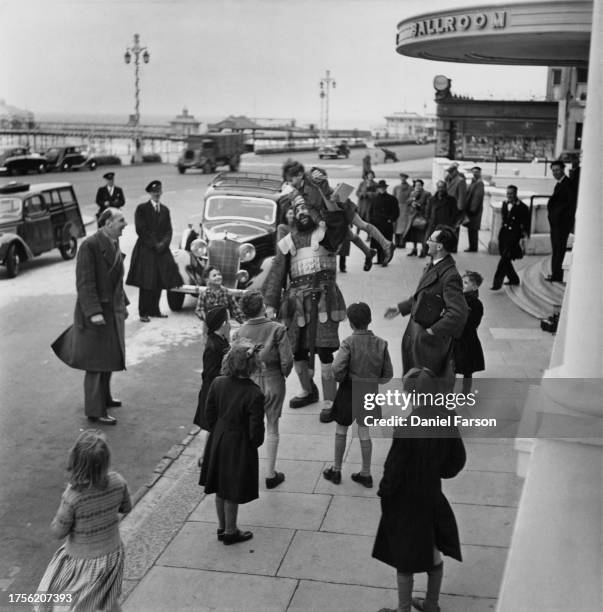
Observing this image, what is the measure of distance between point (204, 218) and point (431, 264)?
25.3ft

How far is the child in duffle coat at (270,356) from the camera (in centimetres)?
664

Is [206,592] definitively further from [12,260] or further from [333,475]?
[12,260]

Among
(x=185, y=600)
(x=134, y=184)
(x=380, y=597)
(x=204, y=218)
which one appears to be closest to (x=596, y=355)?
(x=380, y=597)

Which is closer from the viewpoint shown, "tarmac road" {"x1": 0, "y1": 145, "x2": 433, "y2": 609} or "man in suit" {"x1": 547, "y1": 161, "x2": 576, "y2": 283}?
"tarmac road" {"x1": 0, "y1": 145, "x2": 433, "y2": 609}

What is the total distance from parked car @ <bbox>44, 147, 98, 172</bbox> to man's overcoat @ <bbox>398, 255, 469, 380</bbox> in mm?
40493

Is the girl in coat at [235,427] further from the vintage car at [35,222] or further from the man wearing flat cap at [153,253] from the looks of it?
the vintage car at [35,222]

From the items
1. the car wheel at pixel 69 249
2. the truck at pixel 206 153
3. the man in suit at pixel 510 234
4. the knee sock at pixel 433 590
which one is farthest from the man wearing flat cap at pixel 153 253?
the truck at pixel 206 153

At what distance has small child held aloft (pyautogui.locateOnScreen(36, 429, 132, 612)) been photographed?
4332mm

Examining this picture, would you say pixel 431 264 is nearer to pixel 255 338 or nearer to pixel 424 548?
pixel 255 338

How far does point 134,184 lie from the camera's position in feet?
121

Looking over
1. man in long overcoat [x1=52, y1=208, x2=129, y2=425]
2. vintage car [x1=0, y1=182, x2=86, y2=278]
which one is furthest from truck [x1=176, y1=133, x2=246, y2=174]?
man in long overcoat [x1=52, y1=208, x2=129, y2=425]

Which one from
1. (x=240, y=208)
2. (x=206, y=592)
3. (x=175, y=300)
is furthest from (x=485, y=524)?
(x=240, y=208)

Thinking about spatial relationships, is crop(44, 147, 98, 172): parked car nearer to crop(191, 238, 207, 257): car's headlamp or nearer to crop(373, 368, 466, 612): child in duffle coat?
crop(191, 238, 207, 257): car's headlamp

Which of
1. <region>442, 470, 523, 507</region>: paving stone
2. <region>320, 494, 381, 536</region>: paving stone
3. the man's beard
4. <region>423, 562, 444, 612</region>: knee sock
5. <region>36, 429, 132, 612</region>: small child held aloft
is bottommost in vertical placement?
<region>320, 494, 381, 536</region>: paving stone
